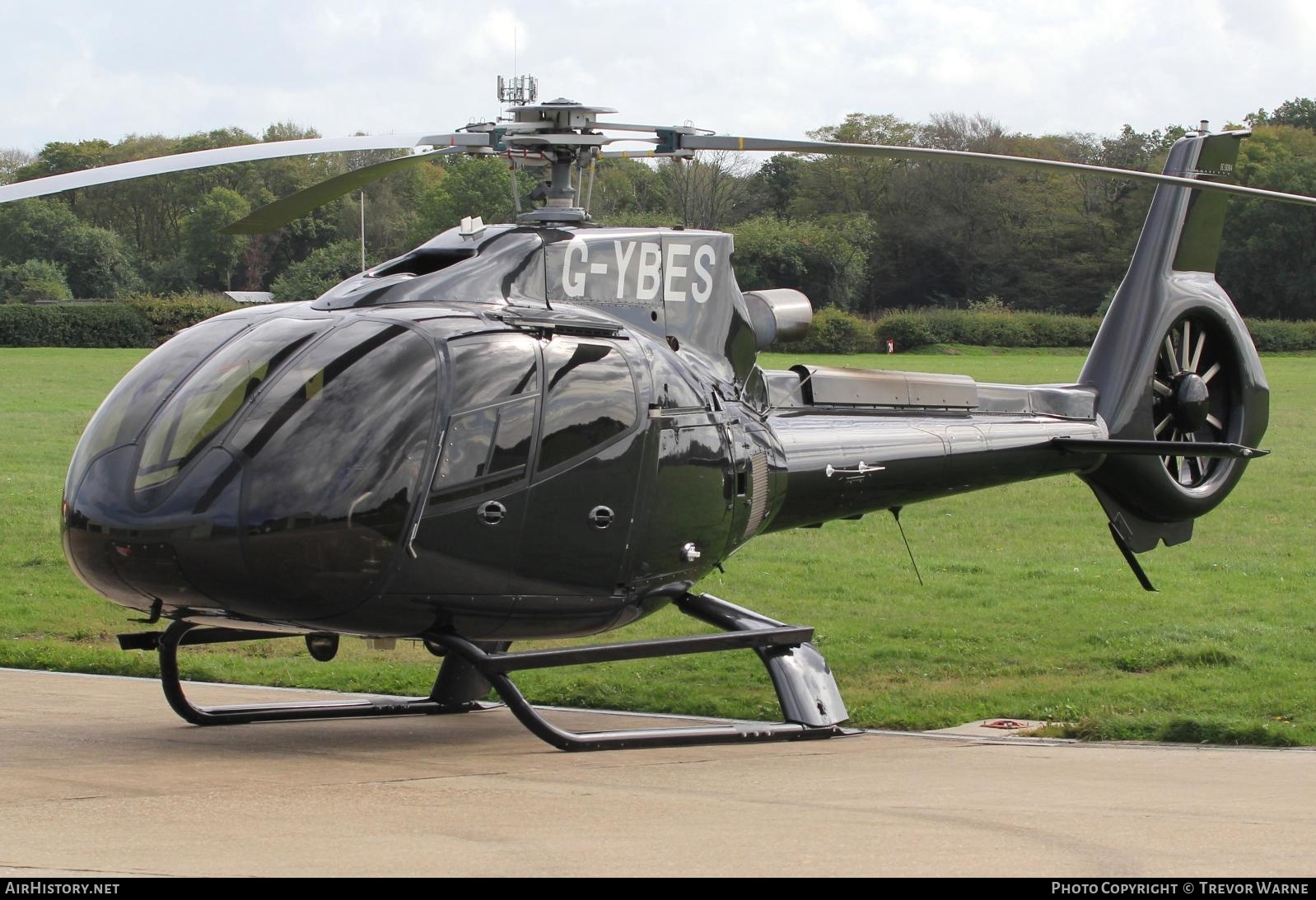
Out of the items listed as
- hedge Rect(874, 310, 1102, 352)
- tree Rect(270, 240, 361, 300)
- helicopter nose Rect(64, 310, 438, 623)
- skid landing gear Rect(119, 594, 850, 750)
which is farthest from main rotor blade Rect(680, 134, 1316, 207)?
hedge Rect(874, 310, 1102, 352)

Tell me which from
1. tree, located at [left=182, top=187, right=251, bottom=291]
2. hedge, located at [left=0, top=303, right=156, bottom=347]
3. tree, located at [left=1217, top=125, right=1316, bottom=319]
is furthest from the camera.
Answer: tree, located at [left=1217, top=125, right=1316, bottom=319]

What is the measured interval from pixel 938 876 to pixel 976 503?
18.4m

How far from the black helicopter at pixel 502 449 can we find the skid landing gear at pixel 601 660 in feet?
0.06

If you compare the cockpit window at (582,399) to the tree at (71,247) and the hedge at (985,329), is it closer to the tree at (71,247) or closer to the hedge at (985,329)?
the hedge at (985,329)

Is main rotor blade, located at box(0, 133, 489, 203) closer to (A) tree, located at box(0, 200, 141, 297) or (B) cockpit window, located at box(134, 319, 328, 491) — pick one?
(B) cockpit window, located at box(134, 319, 328, 491)

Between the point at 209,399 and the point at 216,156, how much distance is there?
1268 mm

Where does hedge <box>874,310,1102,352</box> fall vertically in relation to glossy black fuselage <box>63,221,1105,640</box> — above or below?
below

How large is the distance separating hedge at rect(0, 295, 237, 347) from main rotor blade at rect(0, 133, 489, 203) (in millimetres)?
47099

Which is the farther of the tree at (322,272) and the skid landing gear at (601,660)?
the tree at (322,272)

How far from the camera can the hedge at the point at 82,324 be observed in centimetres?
5434

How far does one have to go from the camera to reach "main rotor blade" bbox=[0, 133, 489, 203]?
24.7 ft

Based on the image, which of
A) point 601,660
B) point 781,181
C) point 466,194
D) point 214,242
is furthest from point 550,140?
point 781,181

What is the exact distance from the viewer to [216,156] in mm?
8047

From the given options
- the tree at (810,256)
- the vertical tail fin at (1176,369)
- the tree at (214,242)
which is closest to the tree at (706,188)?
the tree at (810,256)
